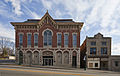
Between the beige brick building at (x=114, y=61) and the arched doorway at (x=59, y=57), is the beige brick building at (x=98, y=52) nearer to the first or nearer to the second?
the beige brick building at (x=114, y=61)

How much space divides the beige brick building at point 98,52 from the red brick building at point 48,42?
329 centimetres

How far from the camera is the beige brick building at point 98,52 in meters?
23.9

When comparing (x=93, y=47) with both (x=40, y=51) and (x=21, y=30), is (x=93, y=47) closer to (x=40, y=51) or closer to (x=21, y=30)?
(x=40, y=51)

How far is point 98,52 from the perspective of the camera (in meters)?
24.3

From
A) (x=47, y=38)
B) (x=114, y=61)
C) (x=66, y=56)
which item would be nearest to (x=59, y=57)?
(x=66, y=56)

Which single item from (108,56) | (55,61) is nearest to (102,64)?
(108,56)

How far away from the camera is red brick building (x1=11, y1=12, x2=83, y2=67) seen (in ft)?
79.6

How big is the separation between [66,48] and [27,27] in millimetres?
13056

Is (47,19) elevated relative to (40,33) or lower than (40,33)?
elevated

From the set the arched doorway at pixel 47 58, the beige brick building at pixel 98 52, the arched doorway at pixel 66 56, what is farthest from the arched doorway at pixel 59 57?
the beige brick building at pixel 98 52

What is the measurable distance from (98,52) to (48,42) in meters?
14.8

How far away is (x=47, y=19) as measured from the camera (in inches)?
990

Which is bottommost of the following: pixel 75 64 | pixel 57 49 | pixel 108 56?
pixel 75 64

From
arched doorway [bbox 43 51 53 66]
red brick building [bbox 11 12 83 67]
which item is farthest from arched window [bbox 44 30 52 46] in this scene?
arched doorway [bbox 43 51 53 66]
